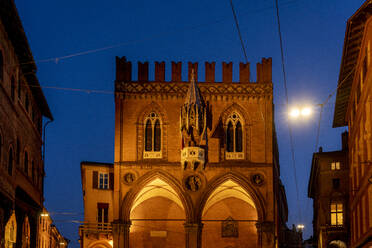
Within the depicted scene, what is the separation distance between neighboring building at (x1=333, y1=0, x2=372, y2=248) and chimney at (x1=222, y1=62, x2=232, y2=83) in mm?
10214

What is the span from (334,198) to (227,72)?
12241mm

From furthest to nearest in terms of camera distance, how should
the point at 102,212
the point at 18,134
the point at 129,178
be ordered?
the point at 102,212, the point at 129,178, the point at 18,134

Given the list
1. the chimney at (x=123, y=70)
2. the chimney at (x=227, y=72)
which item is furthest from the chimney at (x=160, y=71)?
the chimney at (x=227, y=72)

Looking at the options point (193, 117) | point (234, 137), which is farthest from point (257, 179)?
point (193, 117)

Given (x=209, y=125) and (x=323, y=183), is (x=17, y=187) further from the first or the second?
(x=323, y=183)

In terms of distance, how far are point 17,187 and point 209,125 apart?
592 inches

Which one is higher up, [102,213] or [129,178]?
[129,178]

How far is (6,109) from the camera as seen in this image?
23.7 meters

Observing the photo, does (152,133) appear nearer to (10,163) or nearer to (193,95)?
(193,95)

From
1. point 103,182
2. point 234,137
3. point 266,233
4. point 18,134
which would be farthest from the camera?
point 103,182

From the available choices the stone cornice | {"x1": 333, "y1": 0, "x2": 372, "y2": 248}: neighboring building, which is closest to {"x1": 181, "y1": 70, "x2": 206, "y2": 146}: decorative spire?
the stone cornice

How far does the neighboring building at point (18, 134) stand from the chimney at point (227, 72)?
10.9m

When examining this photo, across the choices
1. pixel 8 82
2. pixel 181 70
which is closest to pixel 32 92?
pixel 8 82

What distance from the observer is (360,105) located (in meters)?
25.1
